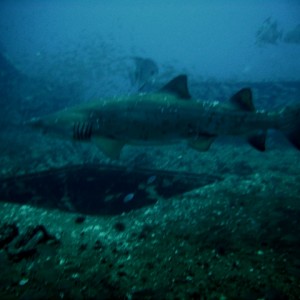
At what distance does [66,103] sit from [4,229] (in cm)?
1933

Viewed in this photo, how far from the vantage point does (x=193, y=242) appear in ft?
15.7

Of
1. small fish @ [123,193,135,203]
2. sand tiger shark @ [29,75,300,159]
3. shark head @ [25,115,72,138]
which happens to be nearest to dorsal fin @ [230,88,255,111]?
sand tiger shark @ [29,75,300,159]

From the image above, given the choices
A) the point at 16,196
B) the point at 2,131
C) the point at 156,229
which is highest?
the point at 156,229

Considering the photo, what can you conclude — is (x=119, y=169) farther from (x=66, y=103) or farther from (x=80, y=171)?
(x=66, y=103)

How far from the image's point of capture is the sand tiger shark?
4.03m

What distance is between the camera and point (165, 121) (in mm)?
4000

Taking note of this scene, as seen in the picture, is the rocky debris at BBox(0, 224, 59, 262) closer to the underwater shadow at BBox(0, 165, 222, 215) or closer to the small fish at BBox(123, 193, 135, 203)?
the underwater shadow at BBox(0, 165, 222, 215)

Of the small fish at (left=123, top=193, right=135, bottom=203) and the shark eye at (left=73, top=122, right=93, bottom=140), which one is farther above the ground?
the shark eye at (left=73, top=122, right=93, bottom=140)

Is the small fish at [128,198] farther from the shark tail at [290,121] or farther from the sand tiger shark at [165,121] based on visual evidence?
the shark tail at [290,121]

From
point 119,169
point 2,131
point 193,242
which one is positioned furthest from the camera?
point 2,131

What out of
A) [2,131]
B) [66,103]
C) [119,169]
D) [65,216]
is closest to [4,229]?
[65,216]

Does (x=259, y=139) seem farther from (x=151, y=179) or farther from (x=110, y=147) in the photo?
(x=151, y=179)

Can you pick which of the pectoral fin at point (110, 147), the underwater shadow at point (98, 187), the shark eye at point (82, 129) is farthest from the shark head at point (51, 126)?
the underwater shadow at point (98, 187)

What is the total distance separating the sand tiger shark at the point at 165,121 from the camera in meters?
4.03
